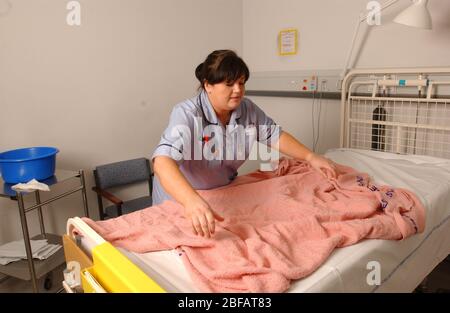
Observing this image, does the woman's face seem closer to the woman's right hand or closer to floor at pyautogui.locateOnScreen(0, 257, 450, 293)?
the woman's right hand

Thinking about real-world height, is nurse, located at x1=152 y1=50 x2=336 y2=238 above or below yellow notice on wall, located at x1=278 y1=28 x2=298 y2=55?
below

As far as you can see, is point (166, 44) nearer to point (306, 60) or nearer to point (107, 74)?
point (107, 74)

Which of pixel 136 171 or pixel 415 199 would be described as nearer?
pixel 415 199

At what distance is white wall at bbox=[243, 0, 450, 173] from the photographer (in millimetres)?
2203

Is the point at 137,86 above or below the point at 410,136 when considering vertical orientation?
above

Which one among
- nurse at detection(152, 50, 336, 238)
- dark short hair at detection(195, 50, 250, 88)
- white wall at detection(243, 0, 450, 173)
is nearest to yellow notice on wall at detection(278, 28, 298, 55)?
white wall at detection(243, 0, 450, 173)

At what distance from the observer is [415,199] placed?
1.50 meters

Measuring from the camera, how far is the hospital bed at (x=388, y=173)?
1.05 metres

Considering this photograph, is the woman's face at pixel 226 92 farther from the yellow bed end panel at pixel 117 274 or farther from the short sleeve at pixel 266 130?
the yellow bed end panel at pixel 117 274

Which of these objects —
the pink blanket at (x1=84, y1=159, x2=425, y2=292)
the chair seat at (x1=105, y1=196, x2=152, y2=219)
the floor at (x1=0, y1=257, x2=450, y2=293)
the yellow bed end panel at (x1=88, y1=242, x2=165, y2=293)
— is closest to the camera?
the yellow bed end panel at (x1=88, y1=242, x2=165, y2=293)

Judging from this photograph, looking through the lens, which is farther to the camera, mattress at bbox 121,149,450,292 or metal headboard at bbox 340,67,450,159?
metal headboard at bbox 340,67,450,159

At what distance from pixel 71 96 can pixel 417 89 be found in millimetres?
2228

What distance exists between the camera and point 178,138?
1356mm
